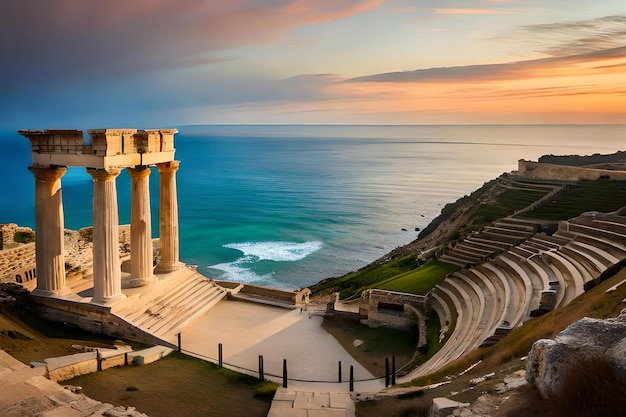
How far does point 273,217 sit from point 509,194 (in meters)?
52.6

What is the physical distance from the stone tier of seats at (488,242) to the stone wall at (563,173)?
15.1 m

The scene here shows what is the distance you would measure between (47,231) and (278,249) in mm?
47612

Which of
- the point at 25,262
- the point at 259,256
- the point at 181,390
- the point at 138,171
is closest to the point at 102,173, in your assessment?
the point at 138,171

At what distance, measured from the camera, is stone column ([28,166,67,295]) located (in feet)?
68.8

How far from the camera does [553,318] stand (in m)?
13.9

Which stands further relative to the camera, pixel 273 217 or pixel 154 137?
pixel 273 217

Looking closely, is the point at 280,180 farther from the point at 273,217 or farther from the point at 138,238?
the point at 138,238

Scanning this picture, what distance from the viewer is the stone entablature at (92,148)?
65.1ft

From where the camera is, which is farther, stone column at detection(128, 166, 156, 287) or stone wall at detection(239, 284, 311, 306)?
stone wall at detection(239, 284, 311, 306)

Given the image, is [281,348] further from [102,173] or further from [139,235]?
[102,173]

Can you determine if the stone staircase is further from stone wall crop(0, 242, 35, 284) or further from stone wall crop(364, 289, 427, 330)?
stone wall crop(364, 289, 427, 330)

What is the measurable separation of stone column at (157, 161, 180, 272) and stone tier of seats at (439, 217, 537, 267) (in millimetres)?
15821

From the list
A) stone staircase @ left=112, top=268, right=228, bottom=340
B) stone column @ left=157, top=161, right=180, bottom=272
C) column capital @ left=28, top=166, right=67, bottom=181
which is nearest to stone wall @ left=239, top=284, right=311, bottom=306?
stone staircase @ left=112, top=268, right=228, bottom=340

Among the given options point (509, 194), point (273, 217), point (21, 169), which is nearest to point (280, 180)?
point (273, 217)
